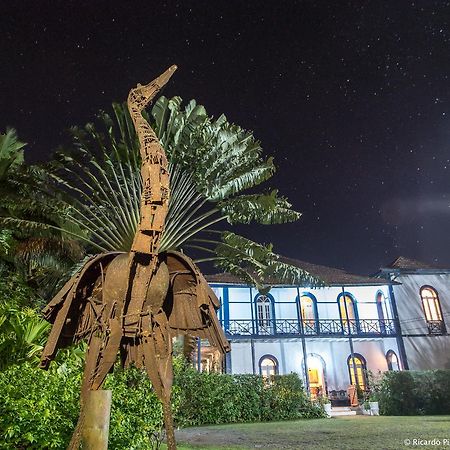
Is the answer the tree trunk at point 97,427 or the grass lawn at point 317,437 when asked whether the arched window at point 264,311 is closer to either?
the grass lawn at point 317,437

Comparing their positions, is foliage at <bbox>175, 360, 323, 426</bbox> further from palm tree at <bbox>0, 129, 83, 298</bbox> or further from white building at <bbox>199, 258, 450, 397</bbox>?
palm tree at <bbox>0, 129, 83, 298</bbox>

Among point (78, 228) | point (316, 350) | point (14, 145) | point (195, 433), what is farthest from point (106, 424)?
point (316, 350)

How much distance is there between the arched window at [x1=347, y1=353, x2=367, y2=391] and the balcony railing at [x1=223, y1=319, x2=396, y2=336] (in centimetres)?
157

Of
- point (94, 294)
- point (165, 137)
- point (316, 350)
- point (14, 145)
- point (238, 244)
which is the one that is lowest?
point (94, 294)

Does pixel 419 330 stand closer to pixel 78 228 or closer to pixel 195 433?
pixel 195 433

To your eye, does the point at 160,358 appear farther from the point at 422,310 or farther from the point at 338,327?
the point at 422,310

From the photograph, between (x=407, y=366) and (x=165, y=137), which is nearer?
(x=165, y=137)

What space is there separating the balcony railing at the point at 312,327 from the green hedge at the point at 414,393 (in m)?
4.41

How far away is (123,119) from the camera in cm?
1128

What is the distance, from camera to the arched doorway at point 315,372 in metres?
24.1

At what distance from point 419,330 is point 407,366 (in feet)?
7.56

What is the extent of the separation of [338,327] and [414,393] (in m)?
5.98

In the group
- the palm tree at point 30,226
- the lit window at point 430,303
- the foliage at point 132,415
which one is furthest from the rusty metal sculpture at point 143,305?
the lit window at point 430,303

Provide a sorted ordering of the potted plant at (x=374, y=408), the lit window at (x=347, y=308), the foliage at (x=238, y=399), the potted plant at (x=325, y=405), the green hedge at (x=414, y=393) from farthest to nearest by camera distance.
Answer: the lit window at (x=347, y=308) < the potted plant at (x=374, y=408) < the green hedge at (x=414, y=393) < the potted plant at (x=325, y=405) < the foliage at (x=238, y=399)
